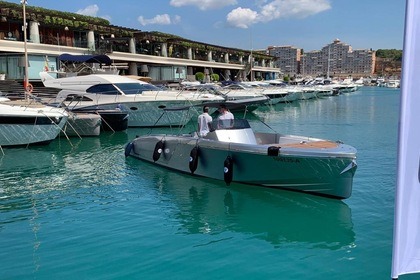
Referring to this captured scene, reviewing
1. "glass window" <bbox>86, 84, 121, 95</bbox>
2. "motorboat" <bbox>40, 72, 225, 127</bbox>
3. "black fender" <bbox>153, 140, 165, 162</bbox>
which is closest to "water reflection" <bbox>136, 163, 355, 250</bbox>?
"black fender" <bbox>153, 140, 165, 162</bbox>

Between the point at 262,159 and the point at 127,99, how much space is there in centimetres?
1618

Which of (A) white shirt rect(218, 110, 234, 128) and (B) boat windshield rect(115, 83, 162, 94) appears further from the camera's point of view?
(B) boat windshield rect(115, 83, 162, 94)

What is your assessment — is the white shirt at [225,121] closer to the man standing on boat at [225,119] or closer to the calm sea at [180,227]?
the man standing on boat at [225,119]

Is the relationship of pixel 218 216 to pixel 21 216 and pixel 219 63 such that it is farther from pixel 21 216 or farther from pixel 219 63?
pixel 219 63

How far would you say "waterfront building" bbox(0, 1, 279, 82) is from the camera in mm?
42594

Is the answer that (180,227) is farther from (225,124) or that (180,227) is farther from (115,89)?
Result: (115,89)

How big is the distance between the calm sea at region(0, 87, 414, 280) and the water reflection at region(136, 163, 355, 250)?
0.02 m

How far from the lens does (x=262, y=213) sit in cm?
976

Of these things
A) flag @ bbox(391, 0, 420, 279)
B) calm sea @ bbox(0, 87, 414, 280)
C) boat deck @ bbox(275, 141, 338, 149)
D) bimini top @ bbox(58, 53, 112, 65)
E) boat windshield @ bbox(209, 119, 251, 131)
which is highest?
bimini top @ bbox(58, 53, 112, 65)

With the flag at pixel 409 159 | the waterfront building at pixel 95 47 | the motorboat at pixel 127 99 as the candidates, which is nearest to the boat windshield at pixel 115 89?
the motorboat at pixel 127 99

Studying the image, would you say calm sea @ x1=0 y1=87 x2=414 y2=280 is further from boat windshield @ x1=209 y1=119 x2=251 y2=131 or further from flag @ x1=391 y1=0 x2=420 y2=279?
flag @ x1=391 y1=0 x2=420 y2=279

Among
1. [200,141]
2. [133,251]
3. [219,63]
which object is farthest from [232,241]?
[219,63]

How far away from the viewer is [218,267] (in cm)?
691

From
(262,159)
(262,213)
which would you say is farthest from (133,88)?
(262,213)
